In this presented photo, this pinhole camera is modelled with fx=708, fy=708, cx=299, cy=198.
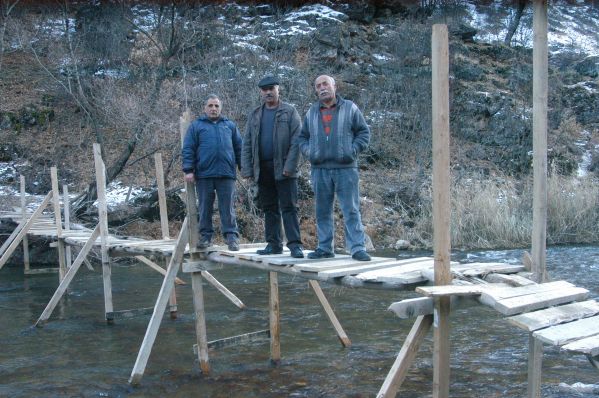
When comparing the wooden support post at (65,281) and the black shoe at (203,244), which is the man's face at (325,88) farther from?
the wooden support post at (65,281)

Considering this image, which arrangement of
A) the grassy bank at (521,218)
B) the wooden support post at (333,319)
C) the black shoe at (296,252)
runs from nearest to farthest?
the black shoe at (296,252)
the wooden support post at (333,319)
the grassy bank at (521,218)

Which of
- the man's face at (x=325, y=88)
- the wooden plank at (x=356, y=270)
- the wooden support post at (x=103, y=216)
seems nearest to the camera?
the wooden plank at (x=356, y=270)

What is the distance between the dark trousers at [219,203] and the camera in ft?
24.8

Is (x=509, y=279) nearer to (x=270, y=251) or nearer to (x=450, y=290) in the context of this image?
(x=450, y=290)

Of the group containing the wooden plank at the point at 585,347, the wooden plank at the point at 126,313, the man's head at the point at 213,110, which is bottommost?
the wooden plank at the point at 126,313

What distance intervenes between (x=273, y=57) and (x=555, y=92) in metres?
11.3

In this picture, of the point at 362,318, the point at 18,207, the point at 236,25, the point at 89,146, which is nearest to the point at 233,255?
the point at 362,318

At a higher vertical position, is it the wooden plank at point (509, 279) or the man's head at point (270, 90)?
the man's head at point (270, 90)

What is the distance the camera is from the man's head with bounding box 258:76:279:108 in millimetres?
6848

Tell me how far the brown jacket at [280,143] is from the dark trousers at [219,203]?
570mm

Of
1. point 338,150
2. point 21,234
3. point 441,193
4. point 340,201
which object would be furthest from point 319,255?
point 21,234

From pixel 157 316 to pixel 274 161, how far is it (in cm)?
215

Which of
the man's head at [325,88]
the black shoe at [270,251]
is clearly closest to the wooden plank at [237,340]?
the black shoe at [270,251]

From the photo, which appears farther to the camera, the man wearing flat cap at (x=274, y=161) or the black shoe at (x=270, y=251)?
the black shoe at (x=270, y=251)
